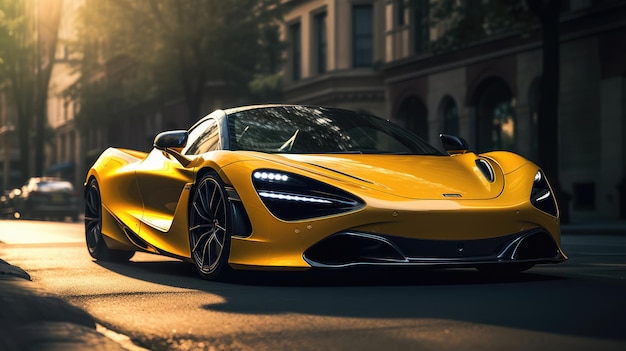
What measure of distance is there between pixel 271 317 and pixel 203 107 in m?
43.5

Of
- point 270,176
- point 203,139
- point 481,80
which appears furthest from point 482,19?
point 270,176

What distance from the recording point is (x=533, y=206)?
23.9ft

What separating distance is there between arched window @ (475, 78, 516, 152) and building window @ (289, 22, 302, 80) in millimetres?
12496

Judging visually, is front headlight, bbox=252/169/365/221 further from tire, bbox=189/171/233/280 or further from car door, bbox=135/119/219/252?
car door, bbox=135/119/219/252

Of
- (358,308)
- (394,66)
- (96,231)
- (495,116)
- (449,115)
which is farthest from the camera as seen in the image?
(394,66)

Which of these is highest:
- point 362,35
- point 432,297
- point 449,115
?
point 362,35

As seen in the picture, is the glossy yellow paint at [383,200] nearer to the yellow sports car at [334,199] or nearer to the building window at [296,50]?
the yellow sports car at [334,199]

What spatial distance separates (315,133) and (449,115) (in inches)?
1029

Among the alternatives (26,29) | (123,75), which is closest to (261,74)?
(26,29)

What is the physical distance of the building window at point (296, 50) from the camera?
143 feet

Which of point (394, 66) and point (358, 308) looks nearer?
point (358, 308)

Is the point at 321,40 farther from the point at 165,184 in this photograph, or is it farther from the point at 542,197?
the point at 542,197

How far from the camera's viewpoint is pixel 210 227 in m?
7.68

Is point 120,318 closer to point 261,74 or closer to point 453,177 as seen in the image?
point 453,177
